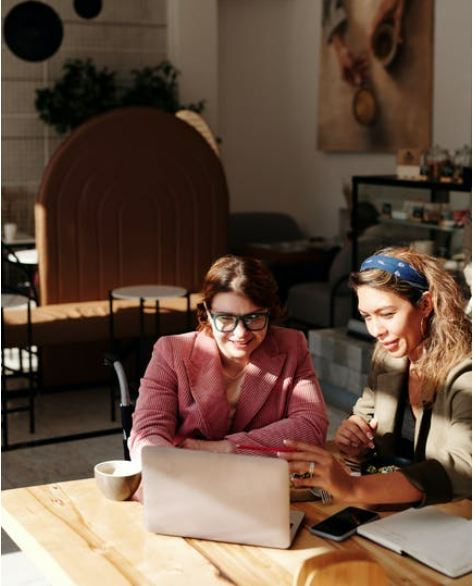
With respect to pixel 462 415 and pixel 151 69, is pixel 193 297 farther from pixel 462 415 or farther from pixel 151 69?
pixel 462 415

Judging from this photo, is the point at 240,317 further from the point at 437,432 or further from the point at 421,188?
the point at 421,188

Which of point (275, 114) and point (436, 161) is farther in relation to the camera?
point (275, 114)

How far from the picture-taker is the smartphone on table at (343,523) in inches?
80.2

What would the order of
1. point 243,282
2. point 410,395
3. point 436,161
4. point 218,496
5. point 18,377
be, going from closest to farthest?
1. point 218,496
2. point 410,395
3. point 243,282
4. point 436,161
5. point 18,377

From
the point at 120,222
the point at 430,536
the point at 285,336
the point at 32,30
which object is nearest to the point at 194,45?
the point at 32,30

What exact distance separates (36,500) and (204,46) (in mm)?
6776

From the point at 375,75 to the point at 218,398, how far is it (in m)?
5.59

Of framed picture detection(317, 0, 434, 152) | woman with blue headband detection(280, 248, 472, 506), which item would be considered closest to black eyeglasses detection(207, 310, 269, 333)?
woman with blue headband detection(280, 248, 472, 506)

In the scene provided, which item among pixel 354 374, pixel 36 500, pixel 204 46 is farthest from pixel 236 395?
pixel 204 46

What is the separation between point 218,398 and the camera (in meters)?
2.63

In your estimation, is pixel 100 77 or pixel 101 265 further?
pixel 100 77

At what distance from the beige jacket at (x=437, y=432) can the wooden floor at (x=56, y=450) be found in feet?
5.35

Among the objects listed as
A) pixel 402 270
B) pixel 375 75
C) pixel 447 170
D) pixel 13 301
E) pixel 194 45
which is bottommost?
pixel 13 301

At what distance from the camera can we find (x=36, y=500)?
7.50ft
